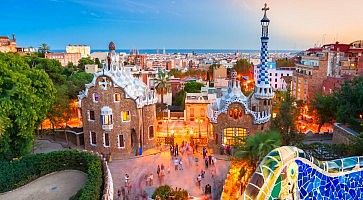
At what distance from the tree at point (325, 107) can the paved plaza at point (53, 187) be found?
22.7 metres

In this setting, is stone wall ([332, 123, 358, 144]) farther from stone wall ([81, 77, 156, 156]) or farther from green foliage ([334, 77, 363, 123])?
stone wall ([81, 77, 156, 156])

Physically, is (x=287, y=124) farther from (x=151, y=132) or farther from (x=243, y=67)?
(x=243, y=67)

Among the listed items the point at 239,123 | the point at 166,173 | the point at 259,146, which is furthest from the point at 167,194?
the point at 239,123

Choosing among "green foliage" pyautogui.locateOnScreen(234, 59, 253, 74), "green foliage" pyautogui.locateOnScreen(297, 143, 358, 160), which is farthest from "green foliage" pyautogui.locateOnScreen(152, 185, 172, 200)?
"green foliage" pyautogui.locateOnScreen(234, 59, 253, 74)

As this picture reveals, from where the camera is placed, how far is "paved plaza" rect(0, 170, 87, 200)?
17.7 meters

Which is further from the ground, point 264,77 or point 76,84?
point 264,77

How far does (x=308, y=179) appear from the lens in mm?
7465

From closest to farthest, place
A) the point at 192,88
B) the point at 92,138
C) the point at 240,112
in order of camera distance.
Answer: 1. the point at 240,112
2. the point at 92,138
3. the point at 192,88

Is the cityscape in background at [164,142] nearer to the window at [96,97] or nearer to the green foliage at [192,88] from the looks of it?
the window at [96,97]

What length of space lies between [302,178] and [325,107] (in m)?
26.2

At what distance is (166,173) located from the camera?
75.7ft

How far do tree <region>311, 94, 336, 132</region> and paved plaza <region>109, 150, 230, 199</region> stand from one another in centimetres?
1227

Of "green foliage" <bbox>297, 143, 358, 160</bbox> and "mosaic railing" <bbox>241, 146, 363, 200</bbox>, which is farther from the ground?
"mosaic railing" <bbox>241, 146, 363, 200</bbox>

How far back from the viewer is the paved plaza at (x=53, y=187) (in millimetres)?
17742
